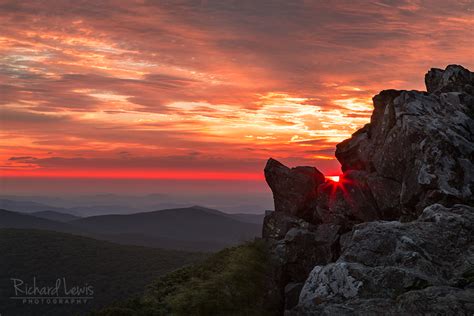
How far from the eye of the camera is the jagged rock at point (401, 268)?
45.1 ft

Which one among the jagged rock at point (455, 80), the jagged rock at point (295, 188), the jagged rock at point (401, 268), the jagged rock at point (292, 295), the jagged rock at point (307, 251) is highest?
the jagged rock at point (455, 80)

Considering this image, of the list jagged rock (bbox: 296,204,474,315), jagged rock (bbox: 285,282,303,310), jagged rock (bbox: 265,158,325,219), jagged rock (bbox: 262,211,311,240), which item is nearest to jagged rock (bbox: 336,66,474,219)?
jagged rock (bbox: 265,158,325,219)

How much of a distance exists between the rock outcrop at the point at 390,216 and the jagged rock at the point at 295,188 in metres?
0.09

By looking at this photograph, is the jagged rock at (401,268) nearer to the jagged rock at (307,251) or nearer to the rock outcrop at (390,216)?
the rock outcrop at (390,216)

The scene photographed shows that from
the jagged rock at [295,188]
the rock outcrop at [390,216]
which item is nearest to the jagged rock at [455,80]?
the rock outcrop at [390,216]

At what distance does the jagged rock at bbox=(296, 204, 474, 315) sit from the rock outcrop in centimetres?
4

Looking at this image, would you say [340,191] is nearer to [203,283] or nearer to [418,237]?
[203,283]

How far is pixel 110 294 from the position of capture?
6688 inches

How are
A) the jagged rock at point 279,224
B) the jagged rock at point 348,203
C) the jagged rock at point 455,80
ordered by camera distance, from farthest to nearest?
1. the jagged rock at point 455,80
2. the jagged rock at point 279,224
3. the jagged rock at point 348,203

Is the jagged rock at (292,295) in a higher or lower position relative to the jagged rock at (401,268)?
lower

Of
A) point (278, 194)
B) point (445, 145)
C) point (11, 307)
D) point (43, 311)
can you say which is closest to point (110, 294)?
point (43, 311)

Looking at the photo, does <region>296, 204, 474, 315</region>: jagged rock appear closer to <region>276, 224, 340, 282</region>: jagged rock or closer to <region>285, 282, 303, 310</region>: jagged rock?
<region>285, 282, 303, 310</region>: jagged rock

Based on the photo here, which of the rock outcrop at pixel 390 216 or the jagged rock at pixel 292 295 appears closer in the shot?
Result: the rock outcrop at pixel 390 216

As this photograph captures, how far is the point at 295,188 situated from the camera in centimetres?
3869
